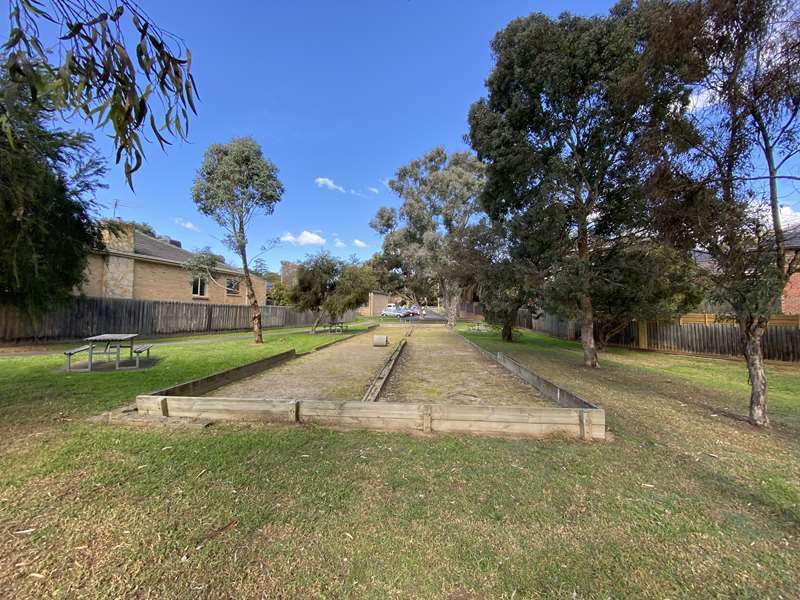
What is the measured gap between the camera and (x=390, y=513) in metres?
2.62

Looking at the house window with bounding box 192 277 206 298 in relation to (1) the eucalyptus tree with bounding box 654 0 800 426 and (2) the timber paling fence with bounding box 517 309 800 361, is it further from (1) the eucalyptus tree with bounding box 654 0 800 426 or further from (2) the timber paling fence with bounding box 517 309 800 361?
(1) the eucalyptus tree with bounding box 654 0 800 426

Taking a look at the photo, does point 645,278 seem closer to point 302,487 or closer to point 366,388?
point 366,388

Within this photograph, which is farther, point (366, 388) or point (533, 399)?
point (366, 388)

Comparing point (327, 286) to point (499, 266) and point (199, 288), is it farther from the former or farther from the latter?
point (499, 266)

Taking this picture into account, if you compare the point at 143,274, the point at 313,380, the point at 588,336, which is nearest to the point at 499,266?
the point at 588,336

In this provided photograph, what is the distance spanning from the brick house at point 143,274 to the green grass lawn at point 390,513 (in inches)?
590

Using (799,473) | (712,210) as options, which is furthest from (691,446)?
(712,210)

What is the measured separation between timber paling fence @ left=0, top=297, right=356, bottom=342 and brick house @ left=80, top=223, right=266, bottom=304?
1.32m

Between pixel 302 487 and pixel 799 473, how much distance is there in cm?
479

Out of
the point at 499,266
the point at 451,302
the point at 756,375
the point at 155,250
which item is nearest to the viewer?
the point at 756,375

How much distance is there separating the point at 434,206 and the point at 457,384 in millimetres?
27291

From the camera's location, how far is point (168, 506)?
8.66 feet

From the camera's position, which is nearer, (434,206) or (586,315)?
(586,315)

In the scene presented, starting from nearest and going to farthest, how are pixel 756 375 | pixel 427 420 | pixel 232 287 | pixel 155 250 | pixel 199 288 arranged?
pixel 427 420 → pixel 756 375 → pixel 155 250 → pixel 199 288 → pixel 232 287
